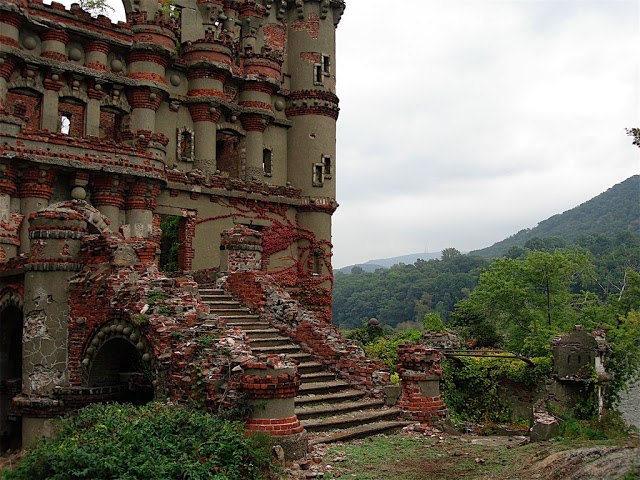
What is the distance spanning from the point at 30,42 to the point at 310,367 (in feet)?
49.2

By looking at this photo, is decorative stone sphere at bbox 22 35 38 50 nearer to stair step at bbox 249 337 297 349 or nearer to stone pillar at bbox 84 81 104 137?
stone pillar at bbox 84 81 104 137

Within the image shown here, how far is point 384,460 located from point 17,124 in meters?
14.8

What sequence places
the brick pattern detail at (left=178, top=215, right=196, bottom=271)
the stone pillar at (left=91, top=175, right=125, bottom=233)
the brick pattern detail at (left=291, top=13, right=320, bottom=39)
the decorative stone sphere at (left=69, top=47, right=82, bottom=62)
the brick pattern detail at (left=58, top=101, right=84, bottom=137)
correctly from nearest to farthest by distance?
the stone pillar at (left=91, top=175, right=125, bottom=233)
the decorative stone sphere at (left=69, top=47, right=82, bottom=62)
the brick pattern detail at (left=58, top=101, right=84, bottom=137)
the brick pattern detail at (left=178, top=215, right=196, bottom=271)
the brick pattern detail at (left=291, top=13, right=320, bottom=39)

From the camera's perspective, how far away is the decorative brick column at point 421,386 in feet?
40.2

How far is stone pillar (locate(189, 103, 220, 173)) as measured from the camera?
2480 centimetres

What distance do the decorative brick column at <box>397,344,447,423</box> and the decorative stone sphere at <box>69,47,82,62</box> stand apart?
16.0 metres

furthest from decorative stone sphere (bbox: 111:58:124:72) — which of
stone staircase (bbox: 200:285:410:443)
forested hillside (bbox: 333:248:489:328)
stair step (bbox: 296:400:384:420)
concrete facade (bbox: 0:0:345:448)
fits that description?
forested hillside (bbox: 333:248:489:328)

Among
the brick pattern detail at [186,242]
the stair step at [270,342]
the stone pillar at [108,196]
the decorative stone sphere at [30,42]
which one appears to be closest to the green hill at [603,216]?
the brick pattern detail at [186,242]

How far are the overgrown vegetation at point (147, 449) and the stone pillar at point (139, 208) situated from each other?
12.7 m

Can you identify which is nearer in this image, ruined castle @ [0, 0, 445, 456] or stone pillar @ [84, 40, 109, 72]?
ruined castle @ [0, 0, 445, 456]

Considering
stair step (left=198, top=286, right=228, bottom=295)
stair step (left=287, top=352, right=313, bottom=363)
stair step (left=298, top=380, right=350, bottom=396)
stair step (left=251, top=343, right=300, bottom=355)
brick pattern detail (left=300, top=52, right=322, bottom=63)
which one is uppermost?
brick pattern detail (left=300, top=52, right=322, bottom=63)

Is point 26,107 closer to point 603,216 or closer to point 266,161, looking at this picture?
point 266,161

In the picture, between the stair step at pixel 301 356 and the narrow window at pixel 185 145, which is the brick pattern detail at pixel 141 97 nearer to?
the narrow window at pixel 185 145

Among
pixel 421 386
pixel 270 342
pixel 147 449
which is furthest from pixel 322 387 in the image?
pixel 147 449
